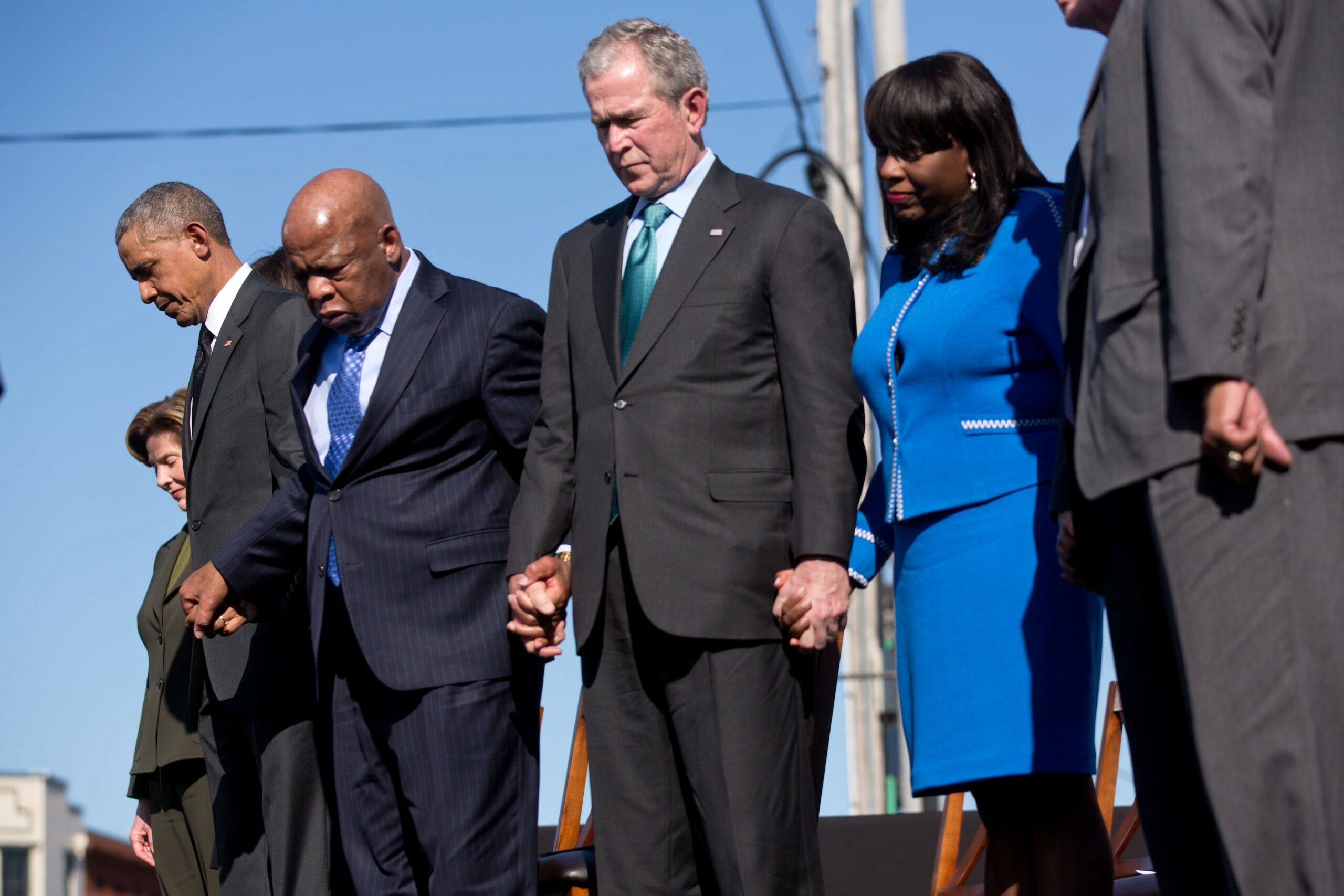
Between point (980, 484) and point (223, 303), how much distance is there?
2255 mm

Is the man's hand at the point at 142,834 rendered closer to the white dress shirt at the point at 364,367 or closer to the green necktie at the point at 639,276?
the white dress shirt at the point at 364,367

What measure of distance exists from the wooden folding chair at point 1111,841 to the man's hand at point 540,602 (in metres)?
1.02

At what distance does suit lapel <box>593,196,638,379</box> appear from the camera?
3.15 metres

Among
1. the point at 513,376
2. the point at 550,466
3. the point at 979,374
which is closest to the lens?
the point at 979,374

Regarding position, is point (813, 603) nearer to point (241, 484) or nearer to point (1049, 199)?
point (1049, 199)

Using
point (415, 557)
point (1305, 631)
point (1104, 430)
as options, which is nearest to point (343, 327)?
point (415, 557)

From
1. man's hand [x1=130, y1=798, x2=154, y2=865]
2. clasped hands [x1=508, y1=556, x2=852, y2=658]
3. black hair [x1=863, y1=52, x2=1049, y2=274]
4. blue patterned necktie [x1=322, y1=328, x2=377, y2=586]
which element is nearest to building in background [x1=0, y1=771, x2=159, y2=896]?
man's hand [x1=130, y1=798, x2=154, y2=865]

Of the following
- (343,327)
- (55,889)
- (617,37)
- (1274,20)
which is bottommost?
(55,889)

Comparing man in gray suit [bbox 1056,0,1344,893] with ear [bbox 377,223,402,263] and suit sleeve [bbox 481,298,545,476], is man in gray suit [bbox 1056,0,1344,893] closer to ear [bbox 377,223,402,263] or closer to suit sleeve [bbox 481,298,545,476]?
suit sleeve [bbox 481,298,545,476]

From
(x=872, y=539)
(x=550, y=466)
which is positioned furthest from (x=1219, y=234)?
(x=550, y=466)

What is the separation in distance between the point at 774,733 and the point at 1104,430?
3.06 feet

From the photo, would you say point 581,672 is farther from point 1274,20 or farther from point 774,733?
point 1274,20

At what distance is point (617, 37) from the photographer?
10.6 feet

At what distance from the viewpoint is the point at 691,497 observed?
9.77 ft
